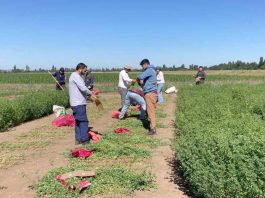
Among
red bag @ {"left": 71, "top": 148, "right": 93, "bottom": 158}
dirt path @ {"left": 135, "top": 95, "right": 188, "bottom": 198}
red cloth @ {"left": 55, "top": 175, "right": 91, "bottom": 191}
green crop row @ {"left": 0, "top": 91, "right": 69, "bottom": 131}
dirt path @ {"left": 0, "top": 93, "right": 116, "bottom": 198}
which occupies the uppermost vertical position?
green crop row @ {"left": 0, "top": 91, "right": 69, "bottom": 131}

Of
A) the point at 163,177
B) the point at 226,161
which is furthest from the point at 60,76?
the point at 226,161

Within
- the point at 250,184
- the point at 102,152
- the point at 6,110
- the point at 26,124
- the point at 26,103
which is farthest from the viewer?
the point at 26,103

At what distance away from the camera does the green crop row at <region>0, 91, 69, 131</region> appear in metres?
12.3

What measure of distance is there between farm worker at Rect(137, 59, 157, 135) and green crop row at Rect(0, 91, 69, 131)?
463 cm

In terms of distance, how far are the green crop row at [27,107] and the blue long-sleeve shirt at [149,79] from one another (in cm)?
463

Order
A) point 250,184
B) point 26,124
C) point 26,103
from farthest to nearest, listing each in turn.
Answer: point 26,103
point 26,124
point 250,184

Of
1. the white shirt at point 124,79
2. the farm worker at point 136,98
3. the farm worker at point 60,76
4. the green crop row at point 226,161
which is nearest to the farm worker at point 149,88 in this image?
the farm worker at point 136,98

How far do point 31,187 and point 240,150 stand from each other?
130 inches

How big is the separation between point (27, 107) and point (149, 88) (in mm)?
5627

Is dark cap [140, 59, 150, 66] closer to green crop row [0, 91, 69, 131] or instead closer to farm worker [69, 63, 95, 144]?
farm worker [69, 63, 95, 144]

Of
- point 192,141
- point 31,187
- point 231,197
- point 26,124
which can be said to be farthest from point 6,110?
point 231,197

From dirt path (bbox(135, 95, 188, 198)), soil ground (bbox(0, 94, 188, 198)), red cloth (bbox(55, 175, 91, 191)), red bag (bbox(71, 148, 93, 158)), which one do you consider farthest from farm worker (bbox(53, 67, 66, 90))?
red cloth (bbox(55, 175, 91, 191))

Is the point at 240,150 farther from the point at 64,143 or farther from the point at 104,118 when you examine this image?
the point at 104,118

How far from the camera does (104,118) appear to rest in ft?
46.9
